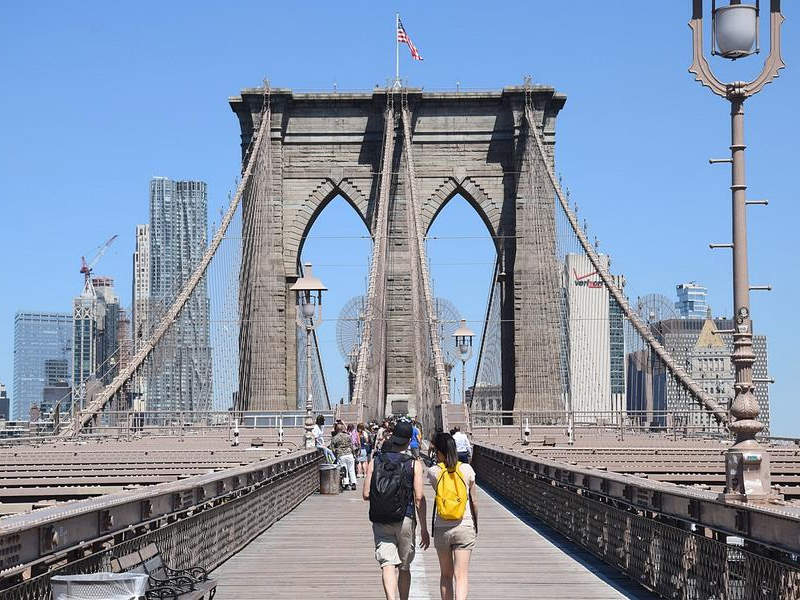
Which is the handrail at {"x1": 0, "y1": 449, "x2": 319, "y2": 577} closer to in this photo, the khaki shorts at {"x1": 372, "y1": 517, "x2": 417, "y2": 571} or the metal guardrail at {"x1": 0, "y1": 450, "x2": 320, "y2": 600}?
the metal guardrail at {"x1": 0, "y1": 450, "x2": 320, "y2": 600}

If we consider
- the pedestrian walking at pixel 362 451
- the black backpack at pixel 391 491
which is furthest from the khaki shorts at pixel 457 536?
the pedestrian walking at pixel 362 451

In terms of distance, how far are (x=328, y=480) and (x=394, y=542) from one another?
1777 cm

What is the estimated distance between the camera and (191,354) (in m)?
61.0

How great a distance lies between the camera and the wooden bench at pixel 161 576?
962 cm

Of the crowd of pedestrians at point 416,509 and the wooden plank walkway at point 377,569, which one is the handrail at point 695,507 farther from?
the crowd of pedestrians at point 416,509

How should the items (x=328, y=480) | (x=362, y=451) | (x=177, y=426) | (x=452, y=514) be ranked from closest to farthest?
(x=452, y=514), (x=328, y=480), (x=362, y=451), (x=177, y=426)

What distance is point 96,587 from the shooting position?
7.96 meters

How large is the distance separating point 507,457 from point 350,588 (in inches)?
524

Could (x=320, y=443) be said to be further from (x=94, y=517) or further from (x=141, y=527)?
(x=94, y=517)

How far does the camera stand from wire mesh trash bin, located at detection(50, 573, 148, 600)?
7910 millimetres

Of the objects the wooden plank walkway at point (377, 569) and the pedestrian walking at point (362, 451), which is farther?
the pedestrian walking at point (362, 451)

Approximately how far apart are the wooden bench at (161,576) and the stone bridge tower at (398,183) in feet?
186

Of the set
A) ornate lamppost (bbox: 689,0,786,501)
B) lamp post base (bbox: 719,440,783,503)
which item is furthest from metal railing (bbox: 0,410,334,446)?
lamp post base (bbox: 719,440,783,503)

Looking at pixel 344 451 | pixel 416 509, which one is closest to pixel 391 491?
pixel 416 509
